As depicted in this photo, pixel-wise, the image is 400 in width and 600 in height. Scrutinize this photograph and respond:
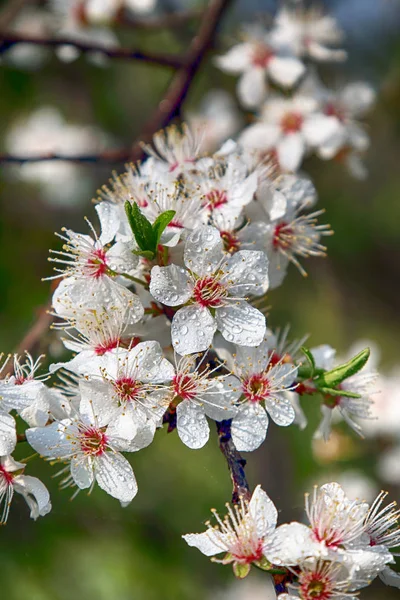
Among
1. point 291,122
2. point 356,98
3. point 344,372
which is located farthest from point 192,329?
point 356,98

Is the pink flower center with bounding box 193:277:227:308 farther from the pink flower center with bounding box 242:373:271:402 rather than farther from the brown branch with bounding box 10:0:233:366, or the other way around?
the brown branch with bounding box 10:0:233:366

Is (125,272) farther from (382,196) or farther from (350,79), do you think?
(382,196)

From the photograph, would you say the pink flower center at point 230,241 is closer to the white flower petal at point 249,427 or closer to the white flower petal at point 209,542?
the white flower petal at point 249,427

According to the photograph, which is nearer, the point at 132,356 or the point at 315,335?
the point at 132,356

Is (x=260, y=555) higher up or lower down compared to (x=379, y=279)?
lower down

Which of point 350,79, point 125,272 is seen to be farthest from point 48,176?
point 125,272

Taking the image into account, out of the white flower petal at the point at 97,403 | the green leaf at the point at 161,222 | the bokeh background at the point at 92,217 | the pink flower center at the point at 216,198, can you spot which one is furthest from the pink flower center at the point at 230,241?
the bokeh background at the point at 92,217
